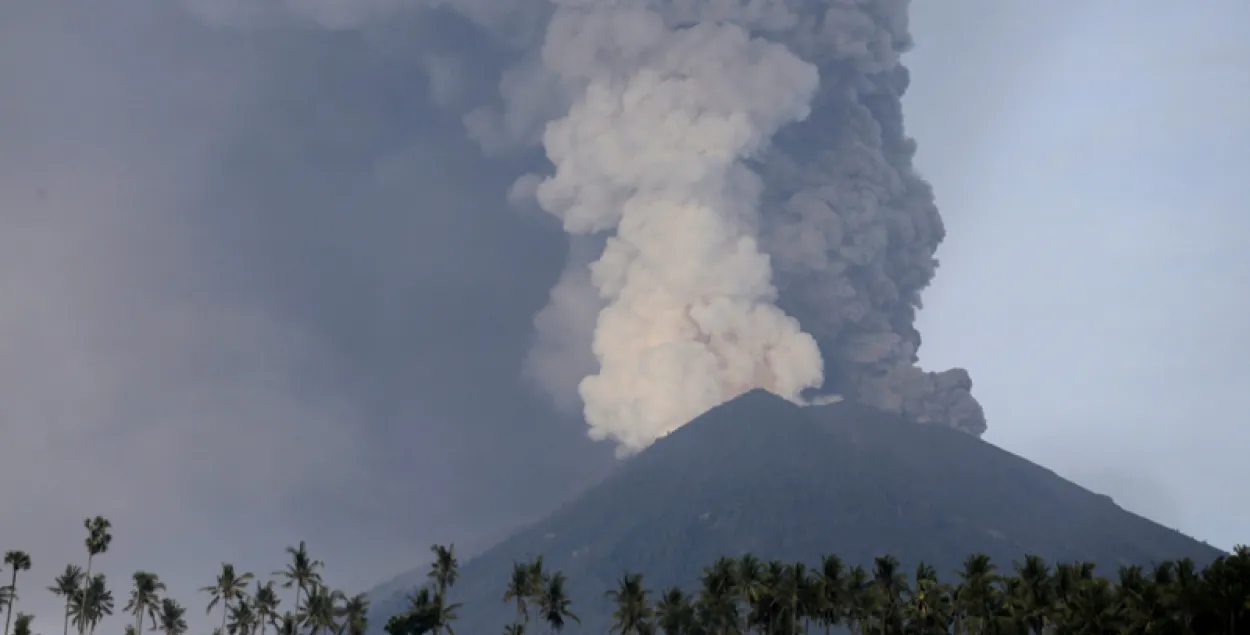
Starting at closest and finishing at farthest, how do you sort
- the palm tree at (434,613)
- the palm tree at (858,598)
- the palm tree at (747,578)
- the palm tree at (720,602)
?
the palm tree at (858,598) < the palm tree at (747,578) < the palm tree at (720,602) < the palm tree at (434,613)

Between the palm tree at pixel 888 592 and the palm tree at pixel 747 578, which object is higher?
the palm tree at pixel 747 578

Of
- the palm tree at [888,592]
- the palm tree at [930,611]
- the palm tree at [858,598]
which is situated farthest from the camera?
the palm tree at [858,598]

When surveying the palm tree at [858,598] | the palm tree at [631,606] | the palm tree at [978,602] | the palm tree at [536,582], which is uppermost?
the palm tree at [536,582]

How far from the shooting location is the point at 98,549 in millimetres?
107438

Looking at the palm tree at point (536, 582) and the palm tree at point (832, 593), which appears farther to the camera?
the palm tree at point (536, 582)

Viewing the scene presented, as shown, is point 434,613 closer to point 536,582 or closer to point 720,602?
point 536,582

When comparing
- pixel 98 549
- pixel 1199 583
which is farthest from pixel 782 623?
pixel 98 549

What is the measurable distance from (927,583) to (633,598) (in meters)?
25.7

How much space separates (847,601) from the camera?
4016 inches

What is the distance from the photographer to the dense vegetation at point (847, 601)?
7444 centimetres

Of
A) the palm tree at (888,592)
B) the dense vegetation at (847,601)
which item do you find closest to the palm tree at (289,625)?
the dense vegetation at (847,601)

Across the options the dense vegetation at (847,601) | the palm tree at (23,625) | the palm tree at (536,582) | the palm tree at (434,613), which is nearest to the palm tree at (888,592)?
the dense vegetation at (847,601)

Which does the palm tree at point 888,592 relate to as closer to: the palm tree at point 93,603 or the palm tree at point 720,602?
the palm tree at point 720,602

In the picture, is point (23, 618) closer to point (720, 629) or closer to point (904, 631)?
point (720, 629)
